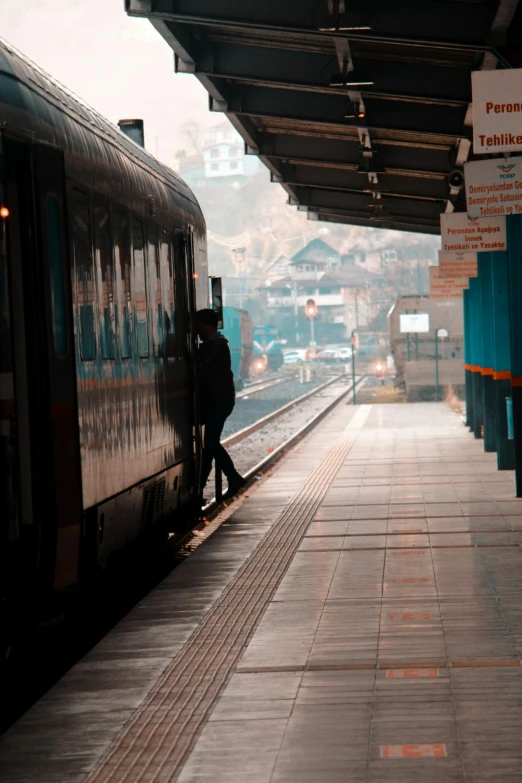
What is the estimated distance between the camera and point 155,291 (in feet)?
33.3

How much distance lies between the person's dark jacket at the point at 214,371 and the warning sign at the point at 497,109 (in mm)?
3526

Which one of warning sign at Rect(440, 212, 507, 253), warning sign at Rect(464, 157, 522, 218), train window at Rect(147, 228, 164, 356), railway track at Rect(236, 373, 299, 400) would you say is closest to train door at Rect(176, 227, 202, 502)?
train window at Rect(147, 228, 164, 356)

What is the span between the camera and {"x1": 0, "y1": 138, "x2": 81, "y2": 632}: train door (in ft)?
20.3

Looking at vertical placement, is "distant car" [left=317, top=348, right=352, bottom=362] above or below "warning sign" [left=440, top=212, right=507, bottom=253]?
below

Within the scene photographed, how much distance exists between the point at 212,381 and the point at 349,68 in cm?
356

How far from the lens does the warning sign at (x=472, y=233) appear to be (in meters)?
16.5

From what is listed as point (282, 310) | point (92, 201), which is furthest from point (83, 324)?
point (282, 310)

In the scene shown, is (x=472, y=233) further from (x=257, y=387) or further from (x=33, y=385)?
(x=257, y=387)

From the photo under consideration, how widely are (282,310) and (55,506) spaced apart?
4945 inches

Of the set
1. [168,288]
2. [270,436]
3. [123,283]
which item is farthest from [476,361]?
[123,283]

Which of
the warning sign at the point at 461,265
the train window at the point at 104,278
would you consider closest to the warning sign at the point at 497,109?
the train window at the point at 104,278

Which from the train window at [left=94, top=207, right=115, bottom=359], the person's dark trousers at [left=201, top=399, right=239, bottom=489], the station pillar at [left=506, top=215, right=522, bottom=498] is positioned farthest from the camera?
the station pillar at [left=506, top=215, right=522, bottom=498]

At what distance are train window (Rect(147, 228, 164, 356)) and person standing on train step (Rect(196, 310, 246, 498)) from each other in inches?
79.7

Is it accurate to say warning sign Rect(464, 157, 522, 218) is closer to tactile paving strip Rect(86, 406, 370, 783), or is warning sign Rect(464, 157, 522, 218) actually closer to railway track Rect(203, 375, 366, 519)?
tactile paving strip Rect(86, 406, 370, 783)
